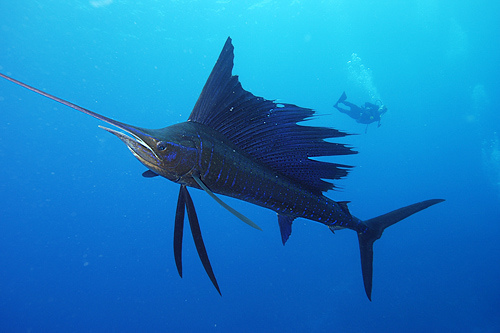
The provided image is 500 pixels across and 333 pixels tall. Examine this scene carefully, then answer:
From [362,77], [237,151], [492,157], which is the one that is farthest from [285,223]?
[362,77]

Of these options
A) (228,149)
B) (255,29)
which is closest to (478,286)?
(228,149)

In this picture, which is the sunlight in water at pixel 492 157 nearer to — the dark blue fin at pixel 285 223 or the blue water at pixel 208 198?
the blue water at pixel 208 198

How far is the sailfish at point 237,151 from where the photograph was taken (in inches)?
59.0

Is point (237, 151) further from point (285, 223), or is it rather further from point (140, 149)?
point (285, 223)

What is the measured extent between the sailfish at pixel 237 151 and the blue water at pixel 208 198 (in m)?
9.63

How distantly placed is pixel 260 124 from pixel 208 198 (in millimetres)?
20080

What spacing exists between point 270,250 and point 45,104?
84.2 feet

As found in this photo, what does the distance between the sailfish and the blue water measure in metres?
9.63

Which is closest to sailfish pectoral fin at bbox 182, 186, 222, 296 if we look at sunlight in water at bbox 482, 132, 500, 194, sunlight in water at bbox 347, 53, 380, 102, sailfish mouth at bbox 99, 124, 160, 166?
sailfish mouth at bbox 99, 124, 160, 166

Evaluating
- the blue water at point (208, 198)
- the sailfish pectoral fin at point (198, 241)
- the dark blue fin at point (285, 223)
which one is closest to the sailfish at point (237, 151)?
the sailfish pectoral fin at point (198, 241)

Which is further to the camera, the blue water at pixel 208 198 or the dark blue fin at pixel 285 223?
the blue water at pixel 208 198

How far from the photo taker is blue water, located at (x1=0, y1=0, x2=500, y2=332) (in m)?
14.7

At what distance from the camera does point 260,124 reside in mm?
1724

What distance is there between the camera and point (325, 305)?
45.3ft
